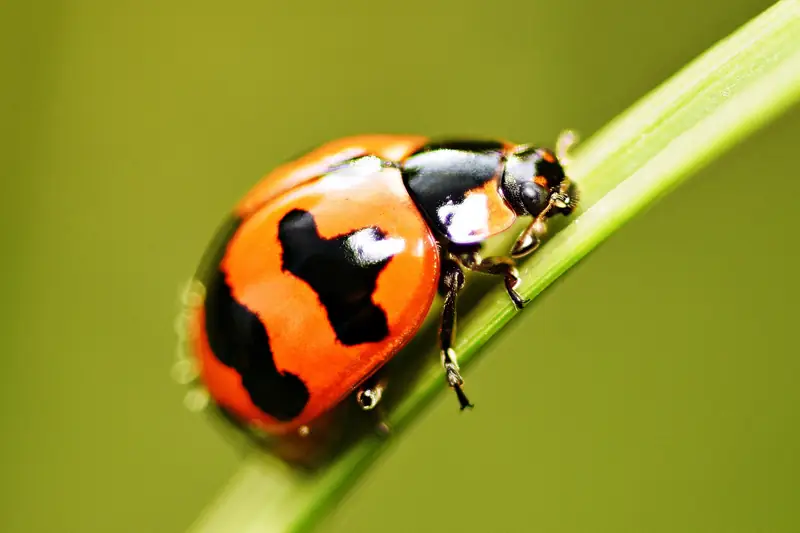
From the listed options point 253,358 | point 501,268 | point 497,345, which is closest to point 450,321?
point 501,268

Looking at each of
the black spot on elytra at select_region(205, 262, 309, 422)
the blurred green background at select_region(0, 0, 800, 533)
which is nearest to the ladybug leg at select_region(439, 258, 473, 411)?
the black spot on elytra at select_region(205, 262, 309, 422)

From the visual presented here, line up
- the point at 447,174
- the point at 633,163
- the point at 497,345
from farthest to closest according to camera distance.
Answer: the point at 497,345 → the point at 447,174 → the point at 633,163

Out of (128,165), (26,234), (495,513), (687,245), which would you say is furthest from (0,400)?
(687,245)

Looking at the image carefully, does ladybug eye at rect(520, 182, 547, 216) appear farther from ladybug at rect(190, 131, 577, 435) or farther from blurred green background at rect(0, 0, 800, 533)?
blurred green background at rect(0, 0, 800, 533)

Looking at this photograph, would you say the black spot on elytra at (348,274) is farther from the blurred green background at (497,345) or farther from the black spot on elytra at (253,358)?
the blurred green background at (497,345)

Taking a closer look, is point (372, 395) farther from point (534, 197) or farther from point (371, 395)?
point (534, 197)

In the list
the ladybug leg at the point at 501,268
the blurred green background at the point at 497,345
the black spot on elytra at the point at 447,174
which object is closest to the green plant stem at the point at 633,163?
the ladybug leg at the point at 501,268
